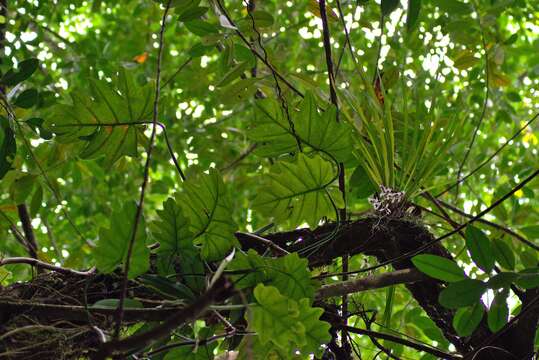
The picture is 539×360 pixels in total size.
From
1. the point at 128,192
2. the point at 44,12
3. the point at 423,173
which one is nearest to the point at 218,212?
the point at 423,173

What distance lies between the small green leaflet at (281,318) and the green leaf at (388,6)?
42 centimetres

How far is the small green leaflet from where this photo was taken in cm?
61

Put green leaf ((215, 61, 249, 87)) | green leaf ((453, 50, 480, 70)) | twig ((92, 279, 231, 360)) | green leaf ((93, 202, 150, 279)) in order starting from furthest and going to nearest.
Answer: green leaf ((453, 50, 480, 70)) → green leaf ((215, 61, 249, 87)) → green leaf ((93, 202, 150, 279)) → twig ((92, 279, 231, 360))

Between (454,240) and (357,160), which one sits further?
(454,240)

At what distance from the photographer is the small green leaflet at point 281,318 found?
61 centimetres

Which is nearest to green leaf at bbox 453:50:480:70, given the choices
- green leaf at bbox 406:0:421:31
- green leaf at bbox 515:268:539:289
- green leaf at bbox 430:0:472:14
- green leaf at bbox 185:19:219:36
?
green leaf at bbox 430:0:472:14

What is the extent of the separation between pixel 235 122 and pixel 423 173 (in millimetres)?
1807

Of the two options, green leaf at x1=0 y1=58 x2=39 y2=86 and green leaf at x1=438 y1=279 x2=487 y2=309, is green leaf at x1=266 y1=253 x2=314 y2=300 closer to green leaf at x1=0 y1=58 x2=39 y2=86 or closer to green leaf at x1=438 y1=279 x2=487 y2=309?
A: green leaf at x1=438 y1=279 x2=487 y2=309

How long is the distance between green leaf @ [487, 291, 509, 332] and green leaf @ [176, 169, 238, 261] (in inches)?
11.7

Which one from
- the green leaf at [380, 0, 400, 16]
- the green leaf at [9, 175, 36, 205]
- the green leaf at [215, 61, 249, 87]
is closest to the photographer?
the green leaf at [380, 0, 400, 16]

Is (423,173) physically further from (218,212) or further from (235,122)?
(235,122)

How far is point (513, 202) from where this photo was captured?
1.25m

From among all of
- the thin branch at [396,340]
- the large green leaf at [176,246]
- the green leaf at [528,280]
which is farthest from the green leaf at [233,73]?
the green leaf at [528,280]

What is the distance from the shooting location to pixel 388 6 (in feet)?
2.70
